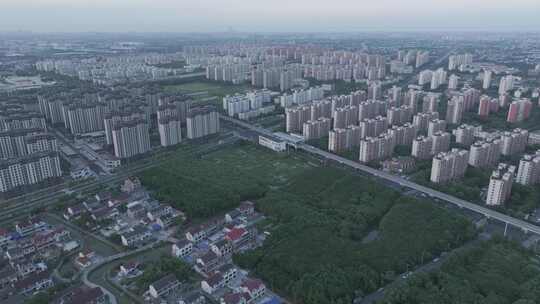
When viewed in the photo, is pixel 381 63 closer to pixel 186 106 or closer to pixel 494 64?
pixel 494 64

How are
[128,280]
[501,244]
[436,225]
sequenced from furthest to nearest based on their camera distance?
[436,225], [501,244], [128,280]

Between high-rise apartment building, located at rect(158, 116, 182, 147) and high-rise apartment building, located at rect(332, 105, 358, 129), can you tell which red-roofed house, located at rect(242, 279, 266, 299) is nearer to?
high-rise apartment building, located at rect(158, 116, 182, 147)

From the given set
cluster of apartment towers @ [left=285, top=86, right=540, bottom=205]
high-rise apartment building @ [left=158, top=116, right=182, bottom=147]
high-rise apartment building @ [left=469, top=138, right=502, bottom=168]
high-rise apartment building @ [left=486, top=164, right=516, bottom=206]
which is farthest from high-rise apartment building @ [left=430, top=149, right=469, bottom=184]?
high-rise apartment building @ [left=158, top=116, right=182, bottom=147]

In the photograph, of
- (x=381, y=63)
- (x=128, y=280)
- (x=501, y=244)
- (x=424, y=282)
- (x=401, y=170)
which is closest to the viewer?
(x=424, y=282)

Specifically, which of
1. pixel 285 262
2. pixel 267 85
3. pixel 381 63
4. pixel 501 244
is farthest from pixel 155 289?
pixel 381 63

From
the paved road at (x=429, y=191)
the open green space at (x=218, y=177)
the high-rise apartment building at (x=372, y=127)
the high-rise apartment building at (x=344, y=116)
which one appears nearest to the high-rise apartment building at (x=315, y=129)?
the high-rise apartment building at (x=344, y=116)

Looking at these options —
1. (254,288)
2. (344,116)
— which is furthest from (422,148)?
(254,288)

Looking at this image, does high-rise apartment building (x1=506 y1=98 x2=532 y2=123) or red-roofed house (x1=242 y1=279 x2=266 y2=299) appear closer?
red-roofed house (x1=242 y1=279 x2=266 y2=299)

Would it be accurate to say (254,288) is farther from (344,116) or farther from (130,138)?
(344,116)
